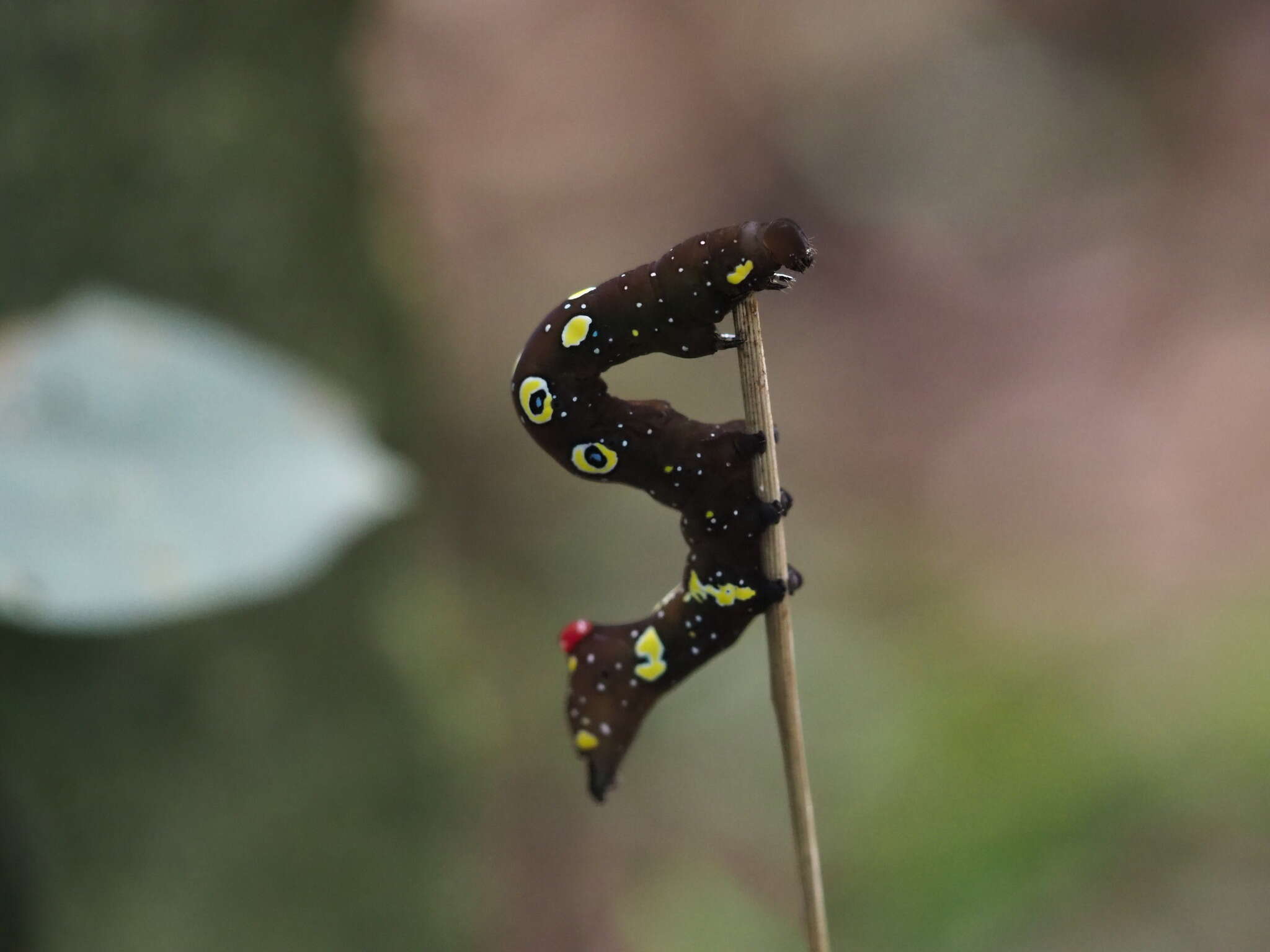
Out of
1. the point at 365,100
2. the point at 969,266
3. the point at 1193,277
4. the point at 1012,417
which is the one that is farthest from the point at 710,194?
the point at 365,100

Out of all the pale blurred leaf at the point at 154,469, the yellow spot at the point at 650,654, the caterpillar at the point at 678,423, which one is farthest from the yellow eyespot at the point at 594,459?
the pale blurred leaf at the point at 154,469

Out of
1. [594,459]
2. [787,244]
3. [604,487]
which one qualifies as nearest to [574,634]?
[594,459]

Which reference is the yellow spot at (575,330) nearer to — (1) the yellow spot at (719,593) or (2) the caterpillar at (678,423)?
(2) the caterpillar at (678,423)

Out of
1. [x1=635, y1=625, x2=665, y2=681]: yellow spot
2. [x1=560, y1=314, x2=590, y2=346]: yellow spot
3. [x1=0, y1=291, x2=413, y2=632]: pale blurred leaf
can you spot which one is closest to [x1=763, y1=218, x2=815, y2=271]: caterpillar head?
[x1=560, y1=314, x2=590, y2=346]: yellow spot

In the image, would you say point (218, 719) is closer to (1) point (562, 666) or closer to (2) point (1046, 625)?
(1) point (562, 666)

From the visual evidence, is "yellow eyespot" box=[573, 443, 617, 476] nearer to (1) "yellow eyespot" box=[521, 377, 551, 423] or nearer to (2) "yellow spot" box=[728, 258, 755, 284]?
(1) "yellow eyespot" box=[521, 377, 551, 423]

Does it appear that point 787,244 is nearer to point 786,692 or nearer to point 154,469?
point 786,692
